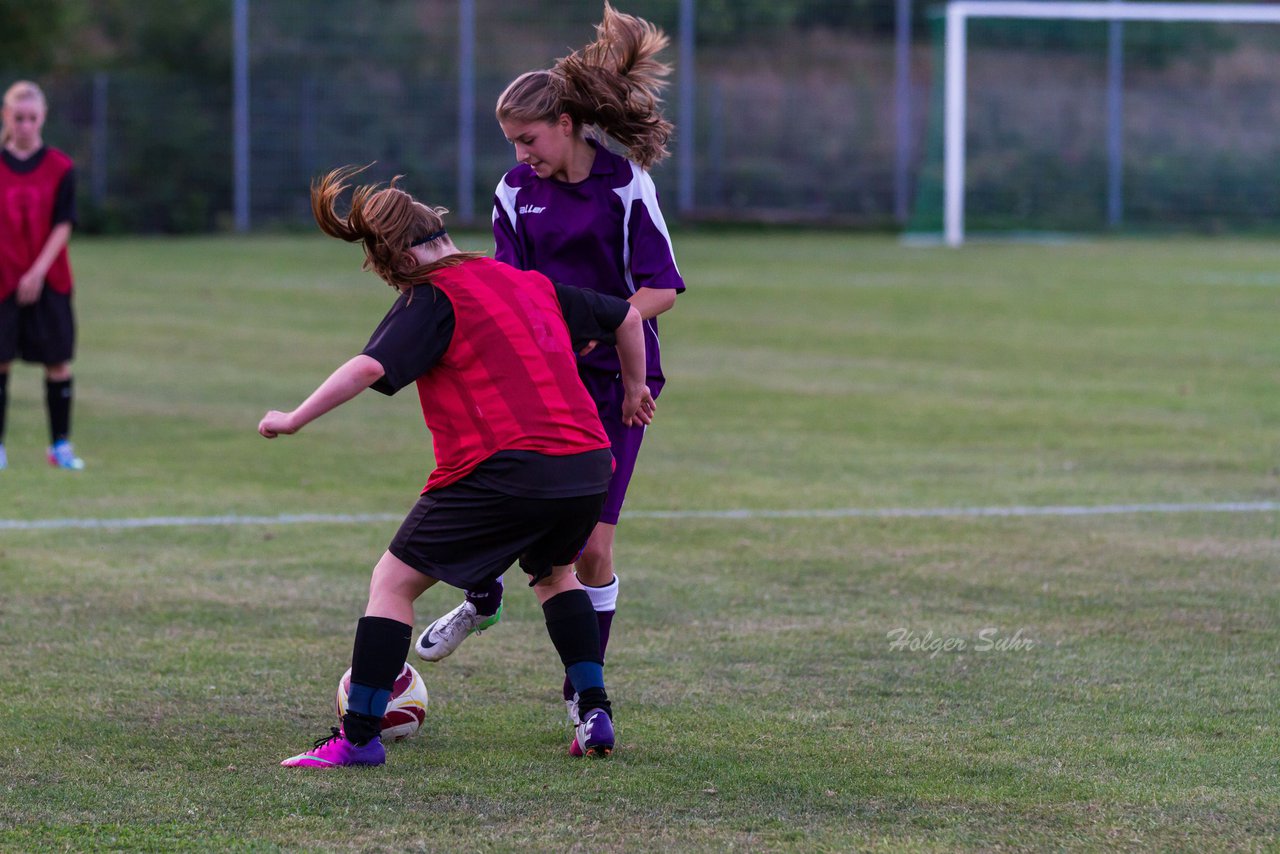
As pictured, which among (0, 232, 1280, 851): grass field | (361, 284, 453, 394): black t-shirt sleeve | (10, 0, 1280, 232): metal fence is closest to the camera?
(0, 232, 1280, 851): grass field

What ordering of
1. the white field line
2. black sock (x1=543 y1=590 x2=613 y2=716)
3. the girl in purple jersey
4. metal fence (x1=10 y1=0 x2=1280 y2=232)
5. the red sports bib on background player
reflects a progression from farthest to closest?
metal fence (x1=10 y1=0 x2=1280 y2=232)
the red sports bib on background player
the white field line
the girl in purple jersey
black sock (x1=543 y1=590 x2=613 y2=716)

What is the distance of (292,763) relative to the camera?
420cm

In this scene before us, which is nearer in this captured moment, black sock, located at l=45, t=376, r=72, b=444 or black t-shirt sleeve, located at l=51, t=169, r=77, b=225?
black sock, located at l=45, t=376, r=72, b=444

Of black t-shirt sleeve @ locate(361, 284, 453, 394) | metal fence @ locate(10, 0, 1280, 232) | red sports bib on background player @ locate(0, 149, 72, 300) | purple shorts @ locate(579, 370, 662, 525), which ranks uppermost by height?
metal fence @ locate(10, 0, 1280, 232)

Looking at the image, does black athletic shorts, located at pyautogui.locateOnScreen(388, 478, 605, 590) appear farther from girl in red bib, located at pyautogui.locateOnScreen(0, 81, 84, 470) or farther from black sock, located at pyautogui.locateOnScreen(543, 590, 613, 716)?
girl in red bib, located at pyautogui.locateOnScreen(0, 81, 84, 470)

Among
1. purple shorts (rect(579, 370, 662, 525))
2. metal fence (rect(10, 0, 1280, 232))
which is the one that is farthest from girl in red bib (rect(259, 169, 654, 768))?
metal fence (rect(10, 0, 1280, 232))

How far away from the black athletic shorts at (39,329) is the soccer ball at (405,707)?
562 cm

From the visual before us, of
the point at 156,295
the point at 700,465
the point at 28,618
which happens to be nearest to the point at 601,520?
the point at 28,618

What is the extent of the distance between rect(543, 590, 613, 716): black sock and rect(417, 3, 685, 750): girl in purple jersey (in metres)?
0.15

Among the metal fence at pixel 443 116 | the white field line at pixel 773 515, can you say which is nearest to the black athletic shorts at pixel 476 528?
the white field line at pixel 773 515

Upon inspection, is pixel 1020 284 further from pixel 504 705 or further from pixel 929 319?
pixel 504 705

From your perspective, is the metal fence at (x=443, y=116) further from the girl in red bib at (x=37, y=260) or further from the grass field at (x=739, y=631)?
the girl in red bib at (x=37, y=260)

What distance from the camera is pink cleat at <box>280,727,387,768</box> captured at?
4.18 m

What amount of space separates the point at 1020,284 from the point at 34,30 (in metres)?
20.7
